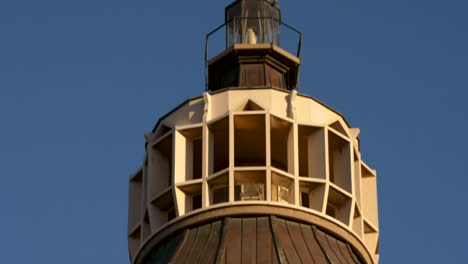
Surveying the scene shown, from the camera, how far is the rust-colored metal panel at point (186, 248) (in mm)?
46869

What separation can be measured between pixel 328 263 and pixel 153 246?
4.68m

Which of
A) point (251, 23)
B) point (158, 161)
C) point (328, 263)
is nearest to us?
point (328, 263)

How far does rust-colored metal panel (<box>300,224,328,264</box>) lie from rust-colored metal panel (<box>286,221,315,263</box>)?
4.0 inches

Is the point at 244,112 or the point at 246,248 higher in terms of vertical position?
the point at 244,112

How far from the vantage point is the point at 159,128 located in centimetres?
5031

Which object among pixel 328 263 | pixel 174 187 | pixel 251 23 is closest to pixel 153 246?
pixel 174 187

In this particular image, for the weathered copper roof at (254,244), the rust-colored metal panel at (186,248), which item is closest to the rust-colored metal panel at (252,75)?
the weathered copper roof at (254,244)

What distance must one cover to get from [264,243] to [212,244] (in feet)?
4.21

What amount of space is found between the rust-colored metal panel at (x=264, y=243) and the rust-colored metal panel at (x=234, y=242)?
18.2 inches

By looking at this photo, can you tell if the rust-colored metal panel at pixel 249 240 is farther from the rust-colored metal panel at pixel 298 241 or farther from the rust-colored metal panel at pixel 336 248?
the rust-colored metal panel at pixel 336 248

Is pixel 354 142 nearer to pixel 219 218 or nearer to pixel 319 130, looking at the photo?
pixel 319 130

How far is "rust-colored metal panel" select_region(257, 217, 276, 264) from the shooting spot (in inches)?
1818

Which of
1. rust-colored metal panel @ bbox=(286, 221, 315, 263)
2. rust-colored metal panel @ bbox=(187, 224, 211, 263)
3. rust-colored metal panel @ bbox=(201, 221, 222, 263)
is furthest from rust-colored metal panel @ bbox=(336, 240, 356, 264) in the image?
rust-colored metal panel @ bbox=(187, 224, 211, 263)

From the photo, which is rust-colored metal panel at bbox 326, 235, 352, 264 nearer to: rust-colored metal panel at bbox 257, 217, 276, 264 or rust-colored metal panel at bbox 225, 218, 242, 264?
rust-colored metal panel at bbox 257, 217, 276, 264
